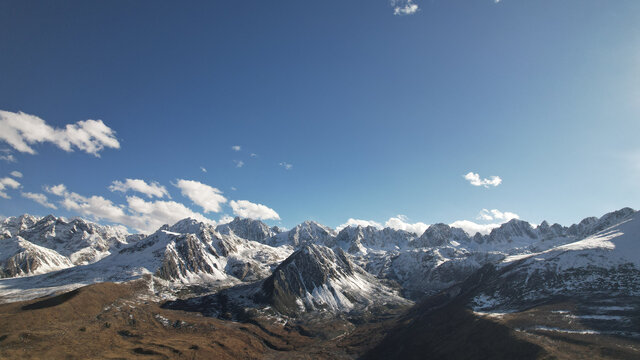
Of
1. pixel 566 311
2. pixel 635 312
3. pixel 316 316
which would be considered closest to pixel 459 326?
pixel 566 311

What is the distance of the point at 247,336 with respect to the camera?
13950 cm

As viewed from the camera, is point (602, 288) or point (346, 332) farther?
point (346, 332)

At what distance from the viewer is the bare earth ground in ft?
257

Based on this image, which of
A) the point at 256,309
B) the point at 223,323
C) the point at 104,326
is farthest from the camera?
the point at 256,309

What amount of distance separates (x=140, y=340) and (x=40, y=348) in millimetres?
31201

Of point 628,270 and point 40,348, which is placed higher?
point 40,348

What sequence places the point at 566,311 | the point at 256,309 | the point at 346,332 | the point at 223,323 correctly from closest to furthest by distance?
1. the point at 566,311
2. the point at 223,323
3. the point at 346,332
4. the point at 256,309

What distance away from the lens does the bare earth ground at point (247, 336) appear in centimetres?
7825

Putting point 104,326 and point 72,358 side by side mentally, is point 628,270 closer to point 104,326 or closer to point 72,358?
point 72,358

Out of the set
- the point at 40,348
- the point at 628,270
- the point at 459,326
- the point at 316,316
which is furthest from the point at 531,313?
the point at 40,348

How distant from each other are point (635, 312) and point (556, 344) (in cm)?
3338

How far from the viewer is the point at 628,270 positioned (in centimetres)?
11125

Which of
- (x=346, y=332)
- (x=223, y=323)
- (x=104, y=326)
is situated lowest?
(x=346, y=332)

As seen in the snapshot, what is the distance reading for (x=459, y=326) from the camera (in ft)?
376
